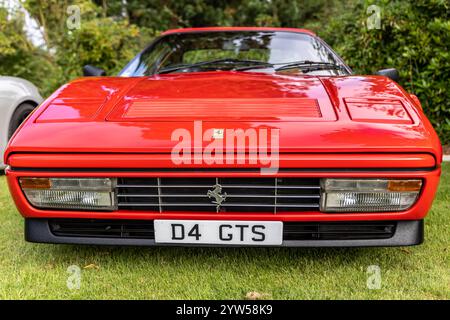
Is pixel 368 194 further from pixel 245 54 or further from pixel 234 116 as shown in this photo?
pixel 245 54

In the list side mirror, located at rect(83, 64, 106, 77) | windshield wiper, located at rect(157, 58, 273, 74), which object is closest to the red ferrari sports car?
windshield wiper, located at rect(157, 58, 273, 74)

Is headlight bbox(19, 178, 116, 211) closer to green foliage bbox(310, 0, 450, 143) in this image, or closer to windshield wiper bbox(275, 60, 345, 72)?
windshield wiper bbox(275, 60, 345, 72)

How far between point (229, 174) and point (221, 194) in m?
0.11

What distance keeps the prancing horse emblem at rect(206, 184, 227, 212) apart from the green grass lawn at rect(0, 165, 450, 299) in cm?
36

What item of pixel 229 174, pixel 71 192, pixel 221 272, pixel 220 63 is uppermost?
pixel 220 63

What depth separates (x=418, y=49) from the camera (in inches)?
200

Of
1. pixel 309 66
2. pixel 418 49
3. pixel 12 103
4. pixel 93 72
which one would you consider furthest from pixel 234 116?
pixel 418 49
